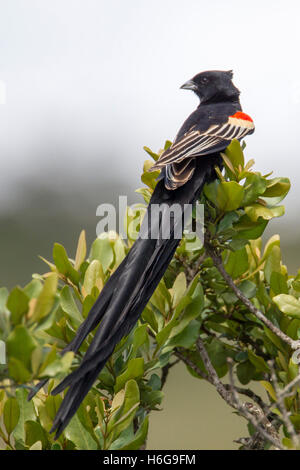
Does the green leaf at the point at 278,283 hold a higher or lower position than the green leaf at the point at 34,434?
higher

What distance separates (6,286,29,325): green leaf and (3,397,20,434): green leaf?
0.52 metres

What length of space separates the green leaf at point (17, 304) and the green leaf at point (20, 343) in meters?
0.03

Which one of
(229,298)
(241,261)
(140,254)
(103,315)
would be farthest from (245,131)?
(103,315)

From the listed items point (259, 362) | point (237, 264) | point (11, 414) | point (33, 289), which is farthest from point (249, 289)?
point (33, 289)

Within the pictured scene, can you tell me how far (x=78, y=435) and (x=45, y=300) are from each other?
1.87 ft

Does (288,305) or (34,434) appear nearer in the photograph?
(34,434)

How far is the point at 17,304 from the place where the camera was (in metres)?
1.06

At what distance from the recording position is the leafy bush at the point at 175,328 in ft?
3.96

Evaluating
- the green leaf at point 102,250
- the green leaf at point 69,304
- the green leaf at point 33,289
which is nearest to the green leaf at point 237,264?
the green leaf at point 102,250

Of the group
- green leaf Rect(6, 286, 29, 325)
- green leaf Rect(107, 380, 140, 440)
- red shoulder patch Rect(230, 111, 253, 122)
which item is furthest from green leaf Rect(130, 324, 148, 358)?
red shoulder patch Rect(230, 111, 253, 122)

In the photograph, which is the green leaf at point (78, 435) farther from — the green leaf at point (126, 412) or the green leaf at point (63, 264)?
the green leaf at point (63, 264)

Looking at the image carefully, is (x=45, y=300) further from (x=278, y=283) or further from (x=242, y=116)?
(x=242, y=116)

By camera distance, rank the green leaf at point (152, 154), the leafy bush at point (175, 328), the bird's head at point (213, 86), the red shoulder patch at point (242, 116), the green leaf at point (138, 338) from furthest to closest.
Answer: the bird's head at point (213, 86) → the red shoulder patch at point (242, 116) → the green leaf at point (152, 154) → the green leaf at point (138, 338) → the leafy bush at point (175, 328)

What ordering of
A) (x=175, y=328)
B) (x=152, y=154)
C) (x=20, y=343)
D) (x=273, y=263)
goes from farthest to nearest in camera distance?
(x=152, y=154), (x=273, y=263), (x=175, y=328), (x=20, y=343)
